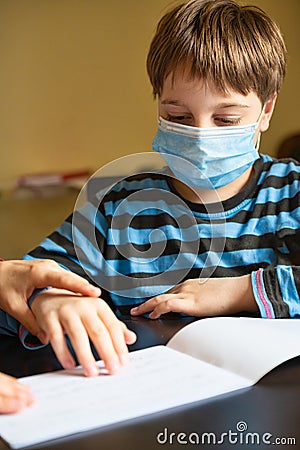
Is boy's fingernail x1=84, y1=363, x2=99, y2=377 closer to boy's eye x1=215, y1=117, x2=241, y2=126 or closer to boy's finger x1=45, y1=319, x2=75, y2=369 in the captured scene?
boy's finger x1=45, y1=319, x2=75, y2=369

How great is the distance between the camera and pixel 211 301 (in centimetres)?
106

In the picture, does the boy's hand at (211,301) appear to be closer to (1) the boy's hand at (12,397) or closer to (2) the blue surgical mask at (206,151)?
(2) the blue surgical mask at (206,151)

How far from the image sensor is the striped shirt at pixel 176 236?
4.20 ft

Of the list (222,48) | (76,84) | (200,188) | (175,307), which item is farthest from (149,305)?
(76,84)

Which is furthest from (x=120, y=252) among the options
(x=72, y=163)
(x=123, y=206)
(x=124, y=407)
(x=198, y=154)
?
(x=72, y=163)

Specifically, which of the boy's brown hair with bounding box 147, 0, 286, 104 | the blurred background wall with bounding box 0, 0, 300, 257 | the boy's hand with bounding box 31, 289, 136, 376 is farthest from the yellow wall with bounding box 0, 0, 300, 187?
the boy's hand with bounding box 31, 289, 136, 376

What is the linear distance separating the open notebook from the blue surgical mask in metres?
0.41

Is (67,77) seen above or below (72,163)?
above

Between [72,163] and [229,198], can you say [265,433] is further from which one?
[72,163]

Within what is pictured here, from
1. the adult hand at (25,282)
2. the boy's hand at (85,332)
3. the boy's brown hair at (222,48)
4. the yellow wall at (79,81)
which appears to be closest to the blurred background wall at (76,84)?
the yellow wall at (79,81)

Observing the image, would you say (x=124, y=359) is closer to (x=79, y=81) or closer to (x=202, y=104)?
(x=202, y=104)

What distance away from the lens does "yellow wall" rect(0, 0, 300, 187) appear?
338cm

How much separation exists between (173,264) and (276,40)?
0.48 m

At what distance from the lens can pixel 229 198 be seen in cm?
134
